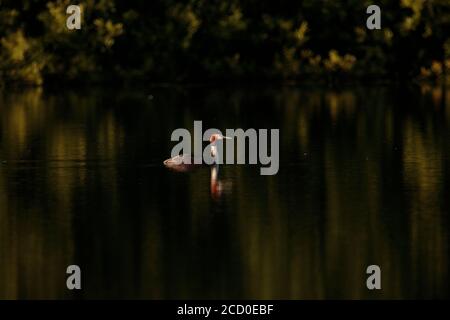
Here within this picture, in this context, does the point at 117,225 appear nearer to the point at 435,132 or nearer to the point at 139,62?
the point at 435,132

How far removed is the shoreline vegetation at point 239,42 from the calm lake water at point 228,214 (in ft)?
60.3

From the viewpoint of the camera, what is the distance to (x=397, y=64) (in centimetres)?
5534

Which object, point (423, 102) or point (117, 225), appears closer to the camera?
point (117, 225)

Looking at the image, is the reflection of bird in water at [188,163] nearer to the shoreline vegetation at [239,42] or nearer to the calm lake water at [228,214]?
the calm lake water at [228,214]

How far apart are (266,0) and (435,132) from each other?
25.0m

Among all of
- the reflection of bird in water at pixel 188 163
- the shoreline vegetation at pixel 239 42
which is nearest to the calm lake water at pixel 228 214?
the reflection of bird in water at pixel 188 163

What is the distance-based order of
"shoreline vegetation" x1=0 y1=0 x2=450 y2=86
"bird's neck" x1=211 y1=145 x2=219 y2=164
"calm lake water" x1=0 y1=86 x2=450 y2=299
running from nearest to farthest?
1. "calm lake water" x1=0 y1=86 x2=450 y2=299
2. "bird's neck" x1=211 y1=145 x2=219 y2=164
3. "shoreline vegetation" x1=0 y1=0 x2=450 y2=86

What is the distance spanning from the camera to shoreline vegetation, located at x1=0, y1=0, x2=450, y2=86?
52.4 metres

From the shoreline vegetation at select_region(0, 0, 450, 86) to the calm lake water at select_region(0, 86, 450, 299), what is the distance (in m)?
18.4

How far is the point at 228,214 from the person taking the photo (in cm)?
1877

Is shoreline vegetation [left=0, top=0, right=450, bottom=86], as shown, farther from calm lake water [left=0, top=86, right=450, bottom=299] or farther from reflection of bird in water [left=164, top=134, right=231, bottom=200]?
reflection of bird in water [left=164, top=134, right=231, bottom=200]

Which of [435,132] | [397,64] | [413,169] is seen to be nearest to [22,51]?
[397,64]

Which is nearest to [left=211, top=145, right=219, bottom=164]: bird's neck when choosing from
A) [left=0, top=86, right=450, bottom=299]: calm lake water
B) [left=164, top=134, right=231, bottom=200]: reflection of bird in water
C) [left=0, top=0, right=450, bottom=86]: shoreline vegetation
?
[left=164, top=134, right=231, bottom=200]: reflection of bird in water

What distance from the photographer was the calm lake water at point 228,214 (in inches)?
575
